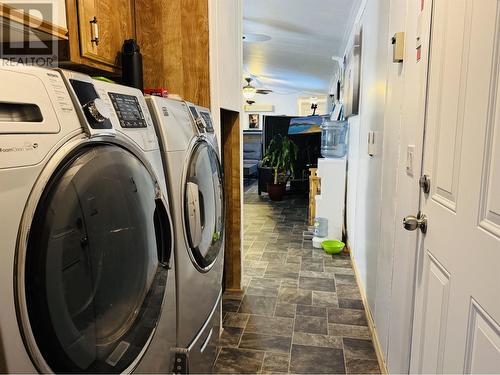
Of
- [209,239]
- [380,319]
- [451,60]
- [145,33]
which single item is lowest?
[380,319]

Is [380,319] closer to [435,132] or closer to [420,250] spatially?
[420,250]

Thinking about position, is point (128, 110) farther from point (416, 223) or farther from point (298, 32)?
point (298, 32)

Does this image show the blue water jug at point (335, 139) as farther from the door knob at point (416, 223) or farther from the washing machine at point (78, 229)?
the washing machine at point (78, 229)

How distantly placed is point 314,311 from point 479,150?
182 cm

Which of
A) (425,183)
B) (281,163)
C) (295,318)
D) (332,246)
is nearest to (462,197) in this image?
(425,183)

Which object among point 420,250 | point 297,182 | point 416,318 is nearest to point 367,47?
point 420,250

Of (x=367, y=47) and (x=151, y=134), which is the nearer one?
(x=151, y=134)

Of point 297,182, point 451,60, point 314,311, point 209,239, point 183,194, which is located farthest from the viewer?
point 297,182

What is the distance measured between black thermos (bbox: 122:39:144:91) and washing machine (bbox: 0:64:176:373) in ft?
2.31

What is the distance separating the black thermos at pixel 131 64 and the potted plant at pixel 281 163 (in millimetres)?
4378

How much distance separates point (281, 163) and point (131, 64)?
440cm

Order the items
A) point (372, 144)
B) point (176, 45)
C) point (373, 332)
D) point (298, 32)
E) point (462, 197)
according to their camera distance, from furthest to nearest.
Result: point (298, 32), point (372, 144), point (373, 332), point (176, 45), point (462, 197)

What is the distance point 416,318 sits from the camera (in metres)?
1.26

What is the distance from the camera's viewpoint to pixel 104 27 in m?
1.57
